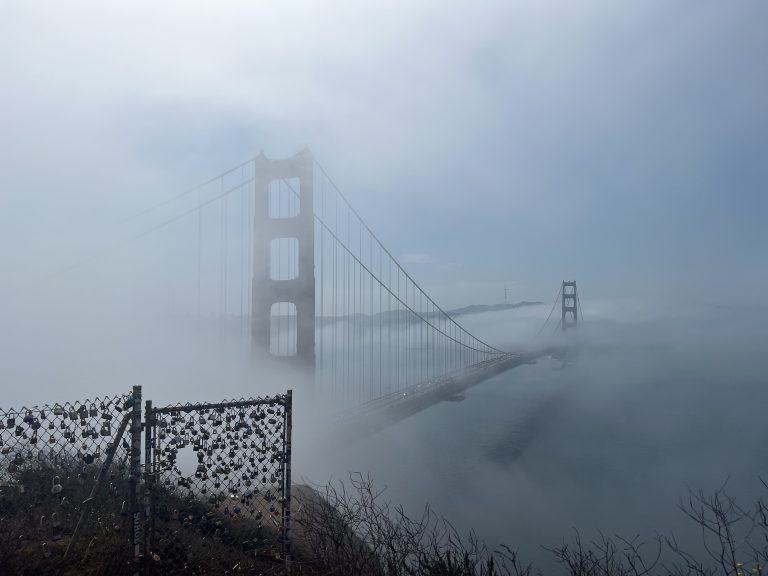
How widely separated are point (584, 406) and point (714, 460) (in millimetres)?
17486

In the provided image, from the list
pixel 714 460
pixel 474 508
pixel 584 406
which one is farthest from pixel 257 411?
pixel 584 406

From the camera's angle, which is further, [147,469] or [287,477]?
[287,477]

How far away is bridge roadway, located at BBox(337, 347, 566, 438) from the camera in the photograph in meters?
17.9

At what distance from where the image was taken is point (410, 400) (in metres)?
22.7

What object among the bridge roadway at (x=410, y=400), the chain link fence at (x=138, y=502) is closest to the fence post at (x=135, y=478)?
the chain link fence at (x=138, y=502)

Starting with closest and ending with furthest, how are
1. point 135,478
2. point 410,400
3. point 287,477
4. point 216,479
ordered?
point 135,478 → point 216,479 → point 287,477 → point 410,400

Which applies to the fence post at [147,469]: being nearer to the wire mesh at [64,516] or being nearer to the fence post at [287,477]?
the wire mesh at [64,516]

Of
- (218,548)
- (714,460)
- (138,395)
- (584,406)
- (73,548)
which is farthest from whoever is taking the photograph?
(584,406)

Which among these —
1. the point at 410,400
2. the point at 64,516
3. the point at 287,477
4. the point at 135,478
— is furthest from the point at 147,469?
the point at 410,400

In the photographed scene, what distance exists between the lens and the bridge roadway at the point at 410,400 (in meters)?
17.9

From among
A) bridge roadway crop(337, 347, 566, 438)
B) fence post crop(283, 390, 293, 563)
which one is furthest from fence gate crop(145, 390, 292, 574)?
bridge roadway crop(337, 347, 566, 438)

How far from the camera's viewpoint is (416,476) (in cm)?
2062

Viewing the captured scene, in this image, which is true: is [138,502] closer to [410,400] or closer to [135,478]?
[135,478]

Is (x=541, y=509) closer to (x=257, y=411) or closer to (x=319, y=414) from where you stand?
(x=319, y=414)
